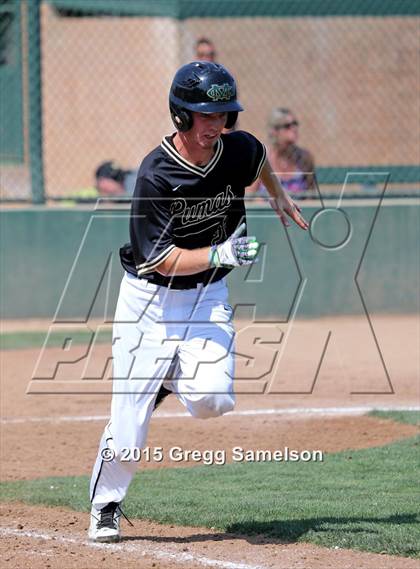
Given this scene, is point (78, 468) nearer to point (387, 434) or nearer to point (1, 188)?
point (387, 434)

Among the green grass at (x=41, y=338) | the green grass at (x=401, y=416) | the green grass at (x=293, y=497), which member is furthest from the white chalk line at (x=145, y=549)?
the green grass at (x=41, y=338)

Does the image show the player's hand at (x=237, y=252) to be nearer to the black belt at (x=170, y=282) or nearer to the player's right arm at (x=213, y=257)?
the player's right arm at (x=213, y=257)

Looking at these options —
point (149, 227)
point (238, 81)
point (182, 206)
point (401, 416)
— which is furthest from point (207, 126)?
point (238, 81)

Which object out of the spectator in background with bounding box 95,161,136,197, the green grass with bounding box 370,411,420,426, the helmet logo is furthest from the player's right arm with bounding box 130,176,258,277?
the spectator in background with bounding box 95,161,136,197

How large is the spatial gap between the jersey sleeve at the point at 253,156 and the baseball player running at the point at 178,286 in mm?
95

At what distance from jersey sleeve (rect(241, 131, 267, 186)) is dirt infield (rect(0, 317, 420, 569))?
5.64 ft

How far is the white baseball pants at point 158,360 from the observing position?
477 centimetres

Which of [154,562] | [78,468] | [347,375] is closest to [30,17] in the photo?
[347,375]

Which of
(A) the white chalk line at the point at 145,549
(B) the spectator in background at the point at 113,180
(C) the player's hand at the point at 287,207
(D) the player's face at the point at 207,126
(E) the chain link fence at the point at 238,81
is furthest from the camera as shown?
(E) the chain link fence at the point at 238,81

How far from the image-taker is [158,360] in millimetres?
4848

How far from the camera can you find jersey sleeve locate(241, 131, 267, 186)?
5184 mm

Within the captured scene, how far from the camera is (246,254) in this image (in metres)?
4.44

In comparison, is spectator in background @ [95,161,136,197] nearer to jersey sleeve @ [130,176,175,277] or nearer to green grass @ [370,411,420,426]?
green grass @ [370,411,420,426]

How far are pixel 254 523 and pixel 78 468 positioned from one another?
1.63m
